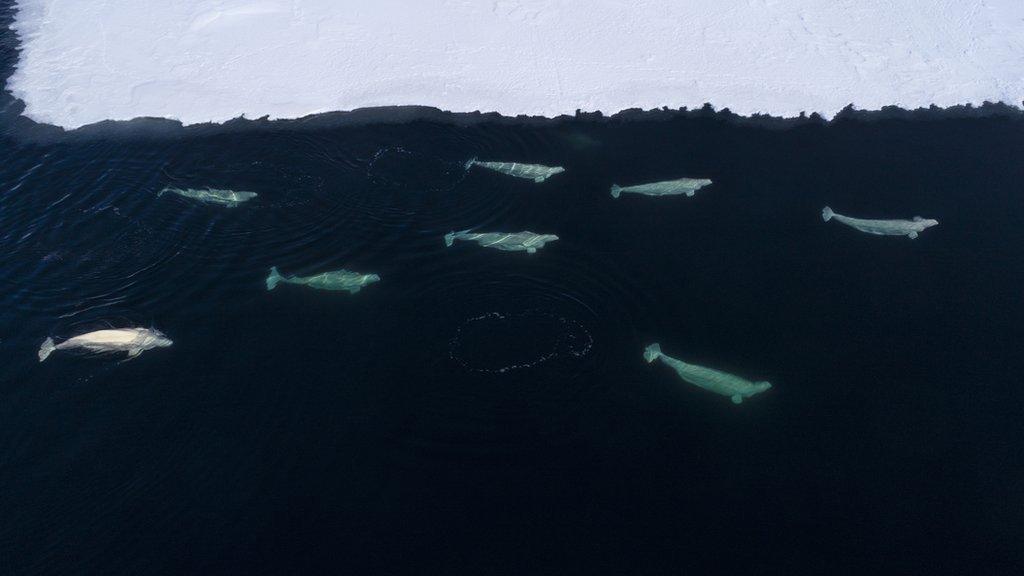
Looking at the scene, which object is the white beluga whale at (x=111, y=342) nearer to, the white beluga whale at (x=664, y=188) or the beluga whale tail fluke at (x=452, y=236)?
the beluga whale tail fluke at (x=452, y=236)

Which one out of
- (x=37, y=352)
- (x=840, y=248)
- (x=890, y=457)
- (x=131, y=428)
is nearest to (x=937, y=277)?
(x=840, y=248)

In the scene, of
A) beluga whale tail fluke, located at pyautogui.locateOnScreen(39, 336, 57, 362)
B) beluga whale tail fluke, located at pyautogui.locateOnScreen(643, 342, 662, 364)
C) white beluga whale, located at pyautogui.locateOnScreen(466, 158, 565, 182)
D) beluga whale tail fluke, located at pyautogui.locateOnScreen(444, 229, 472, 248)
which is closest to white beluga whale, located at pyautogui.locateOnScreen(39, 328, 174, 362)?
beluga whale tail fluke, located at pyautogui.locateOnScreen(39, 336, 57, 362)

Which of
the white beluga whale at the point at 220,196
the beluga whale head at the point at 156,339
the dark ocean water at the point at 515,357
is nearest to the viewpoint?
the dark ocean water at the point at 515,357

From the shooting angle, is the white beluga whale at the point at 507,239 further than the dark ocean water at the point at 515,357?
Yes

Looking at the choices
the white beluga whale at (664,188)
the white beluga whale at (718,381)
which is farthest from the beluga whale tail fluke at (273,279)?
the white beluga whale at (718,381)

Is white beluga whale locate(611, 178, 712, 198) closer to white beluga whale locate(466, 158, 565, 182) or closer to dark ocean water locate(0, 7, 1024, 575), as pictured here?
dark ocean water locate(0, 7, 1024, 575)

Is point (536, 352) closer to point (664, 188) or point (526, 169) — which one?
point (526, 169)

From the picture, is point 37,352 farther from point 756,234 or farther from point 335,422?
point 756,234
